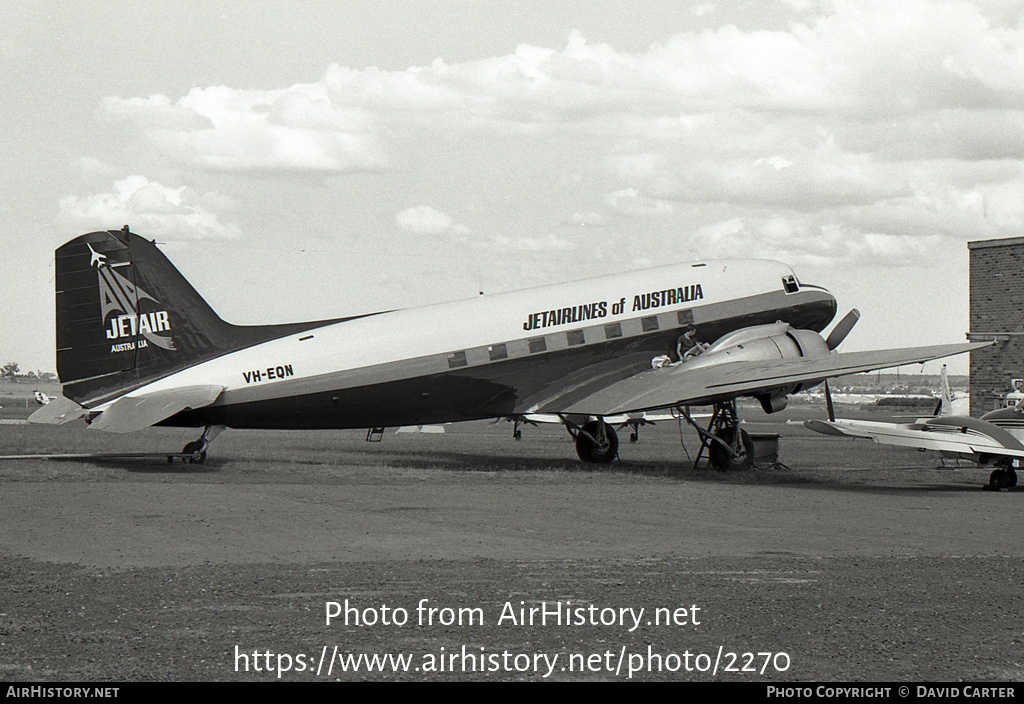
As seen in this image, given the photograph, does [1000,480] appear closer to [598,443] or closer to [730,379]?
[730,379]

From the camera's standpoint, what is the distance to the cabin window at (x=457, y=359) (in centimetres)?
2297

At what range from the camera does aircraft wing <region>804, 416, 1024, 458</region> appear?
20.8 metres

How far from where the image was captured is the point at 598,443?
85.7 ft

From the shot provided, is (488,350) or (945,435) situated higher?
(488,350)

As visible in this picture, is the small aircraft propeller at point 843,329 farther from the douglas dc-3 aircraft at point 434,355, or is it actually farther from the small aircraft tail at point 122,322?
the small aircraft tail at point 122,322

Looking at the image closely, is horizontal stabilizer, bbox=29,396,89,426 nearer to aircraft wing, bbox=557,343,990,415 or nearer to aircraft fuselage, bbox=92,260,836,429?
aircraft fuselage, bbox=92,260,836,429

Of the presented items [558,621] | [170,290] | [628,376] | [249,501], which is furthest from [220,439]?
[558,621]

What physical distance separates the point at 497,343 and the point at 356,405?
347 centimetres

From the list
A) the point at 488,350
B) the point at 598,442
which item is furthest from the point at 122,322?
the point at 598,442

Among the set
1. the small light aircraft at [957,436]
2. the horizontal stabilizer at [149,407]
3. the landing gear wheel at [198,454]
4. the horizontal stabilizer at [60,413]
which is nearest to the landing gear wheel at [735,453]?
the small light aircraft at [957,436]

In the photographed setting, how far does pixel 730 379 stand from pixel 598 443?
5530mm

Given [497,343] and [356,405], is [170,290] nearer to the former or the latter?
[356,405]

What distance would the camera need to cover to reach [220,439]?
36375mm

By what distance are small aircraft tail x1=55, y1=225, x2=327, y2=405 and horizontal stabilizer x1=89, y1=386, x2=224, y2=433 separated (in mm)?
1018
